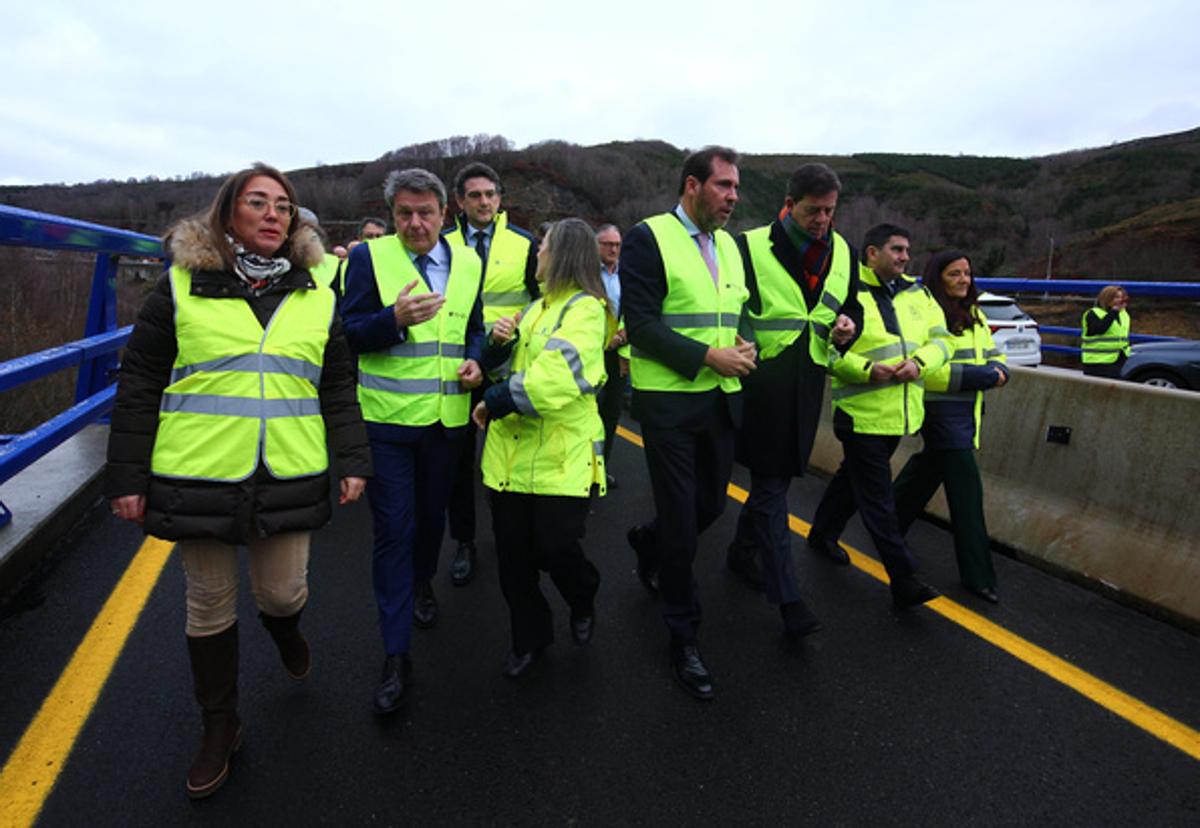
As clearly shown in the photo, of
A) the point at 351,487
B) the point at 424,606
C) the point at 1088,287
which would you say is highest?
the point at 1088,287

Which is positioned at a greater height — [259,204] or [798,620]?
[259,204]

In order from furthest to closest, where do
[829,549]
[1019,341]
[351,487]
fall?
[1019,341]
[829,549]
[351,487]

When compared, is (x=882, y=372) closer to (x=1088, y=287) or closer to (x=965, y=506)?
(x=965, y=506)

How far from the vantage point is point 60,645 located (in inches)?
111

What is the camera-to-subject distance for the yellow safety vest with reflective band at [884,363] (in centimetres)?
340

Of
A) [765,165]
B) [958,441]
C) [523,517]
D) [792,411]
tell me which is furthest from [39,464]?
[765,165]

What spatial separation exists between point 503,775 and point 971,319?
324 cm

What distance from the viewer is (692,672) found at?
2.67 m

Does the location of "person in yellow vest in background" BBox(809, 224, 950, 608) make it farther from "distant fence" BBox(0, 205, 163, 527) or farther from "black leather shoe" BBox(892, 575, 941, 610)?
"distant fence" BBox(0, 205, 163, 527)

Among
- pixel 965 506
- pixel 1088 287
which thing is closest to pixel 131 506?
pixel 965 506

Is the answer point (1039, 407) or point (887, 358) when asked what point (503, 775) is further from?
point (1039, 407)

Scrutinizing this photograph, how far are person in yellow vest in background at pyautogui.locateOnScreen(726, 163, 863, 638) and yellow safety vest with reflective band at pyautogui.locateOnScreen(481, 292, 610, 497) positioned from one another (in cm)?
87

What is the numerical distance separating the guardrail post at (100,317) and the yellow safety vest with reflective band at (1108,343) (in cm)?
1052

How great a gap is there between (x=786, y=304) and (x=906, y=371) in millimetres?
773
